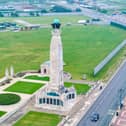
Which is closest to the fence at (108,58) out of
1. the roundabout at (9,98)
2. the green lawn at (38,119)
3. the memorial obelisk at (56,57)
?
the memorial obelisk at (56,57)

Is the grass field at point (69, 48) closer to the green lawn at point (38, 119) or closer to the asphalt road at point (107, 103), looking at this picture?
the asphalt road at point (107, 103)

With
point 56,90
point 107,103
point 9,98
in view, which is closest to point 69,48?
point 9,98

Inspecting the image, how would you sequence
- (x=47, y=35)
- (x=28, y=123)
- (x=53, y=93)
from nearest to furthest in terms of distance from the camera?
1. (x=28, y=123)
2. (x=53, y=93)
3. (x=47, y=35)

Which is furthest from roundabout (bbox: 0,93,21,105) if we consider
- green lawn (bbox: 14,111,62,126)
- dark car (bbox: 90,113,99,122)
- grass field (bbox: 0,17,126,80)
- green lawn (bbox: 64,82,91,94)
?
grass field (bbox: 0,17,126,80)

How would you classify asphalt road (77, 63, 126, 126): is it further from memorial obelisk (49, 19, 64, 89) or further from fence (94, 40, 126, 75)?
memorial obelisk (49, 19, 64, 89)

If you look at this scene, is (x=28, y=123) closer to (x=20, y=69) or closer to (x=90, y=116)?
(x=90, y=116)

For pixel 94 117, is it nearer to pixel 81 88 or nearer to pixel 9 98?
pixel 81 88

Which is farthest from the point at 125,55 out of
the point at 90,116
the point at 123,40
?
the point at 90,116
